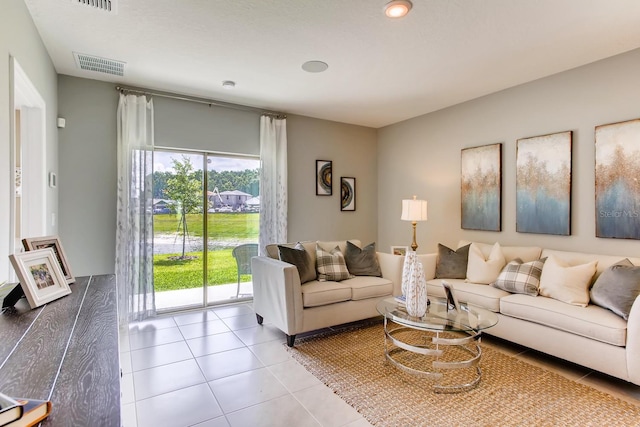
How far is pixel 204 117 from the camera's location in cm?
425

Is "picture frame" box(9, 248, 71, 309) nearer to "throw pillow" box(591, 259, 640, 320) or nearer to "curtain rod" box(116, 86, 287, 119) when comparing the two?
"curtain rod" box(116, 86, 287, 119)

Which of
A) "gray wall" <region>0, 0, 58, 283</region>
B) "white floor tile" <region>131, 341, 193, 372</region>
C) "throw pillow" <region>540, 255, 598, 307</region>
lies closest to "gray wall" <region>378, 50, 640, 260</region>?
"throw pillow" <region>540, 255, 598, 307</region>

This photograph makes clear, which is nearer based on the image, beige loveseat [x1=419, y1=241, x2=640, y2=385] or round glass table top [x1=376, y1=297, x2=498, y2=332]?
beige loveseat [x1=419, y1=241, x2=640, y2=385]

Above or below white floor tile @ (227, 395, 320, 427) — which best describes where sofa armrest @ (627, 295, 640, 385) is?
above

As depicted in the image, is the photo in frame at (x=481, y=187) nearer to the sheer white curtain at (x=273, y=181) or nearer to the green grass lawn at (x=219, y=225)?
the sheer white curtain at (x=273, y=181)

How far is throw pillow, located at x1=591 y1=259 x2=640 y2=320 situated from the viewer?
7.97 feet

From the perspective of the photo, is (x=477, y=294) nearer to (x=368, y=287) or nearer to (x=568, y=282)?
(x=568, y=282)

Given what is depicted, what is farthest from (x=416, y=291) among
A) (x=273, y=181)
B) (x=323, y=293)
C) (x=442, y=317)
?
(x=273, y=181)

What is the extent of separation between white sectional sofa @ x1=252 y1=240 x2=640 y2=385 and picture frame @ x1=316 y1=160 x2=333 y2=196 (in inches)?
48.8

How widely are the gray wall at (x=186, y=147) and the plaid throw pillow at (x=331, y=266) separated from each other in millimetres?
1244

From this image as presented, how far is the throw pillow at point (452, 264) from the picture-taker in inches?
150

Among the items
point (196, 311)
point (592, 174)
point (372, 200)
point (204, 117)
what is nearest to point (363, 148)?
point (372, 200)

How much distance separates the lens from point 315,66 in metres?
3.25

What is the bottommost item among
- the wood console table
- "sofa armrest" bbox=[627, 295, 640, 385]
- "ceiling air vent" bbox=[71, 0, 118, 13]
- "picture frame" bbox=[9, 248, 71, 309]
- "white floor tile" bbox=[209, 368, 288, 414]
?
"white floor tile" bbox=[209, 368, 288, 414]
